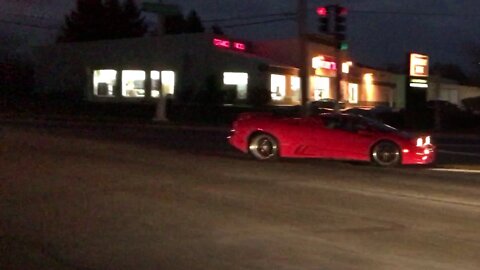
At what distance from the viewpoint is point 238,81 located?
5706 centimetres

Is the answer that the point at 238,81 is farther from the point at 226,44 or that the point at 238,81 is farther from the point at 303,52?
the point at 303,52

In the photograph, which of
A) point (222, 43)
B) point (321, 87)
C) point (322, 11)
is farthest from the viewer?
point (321, 87)

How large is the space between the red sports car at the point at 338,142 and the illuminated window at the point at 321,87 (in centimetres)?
4021

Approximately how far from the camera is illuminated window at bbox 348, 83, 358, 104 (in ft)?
232

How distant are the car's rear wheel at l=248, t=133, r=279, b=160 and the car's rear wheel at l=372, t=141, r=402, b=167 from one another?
98.7 inches

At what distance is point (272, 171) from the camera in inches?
779

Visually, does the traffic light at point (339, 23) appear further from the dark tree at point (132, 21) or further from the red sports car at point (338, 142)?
the dark tree at point (132, 21)

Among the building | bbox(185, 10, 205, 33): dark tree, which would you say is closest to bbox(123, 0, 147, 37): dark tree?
bbox(185, 10, 205, 33): dark tree

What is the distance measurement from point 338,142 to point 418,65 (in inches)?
1285

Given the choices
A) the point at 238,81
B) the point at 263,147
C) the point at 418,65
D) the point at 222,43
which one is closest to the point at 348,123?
the point at 263,147

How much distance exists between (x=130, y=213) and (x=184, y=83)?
148 ft

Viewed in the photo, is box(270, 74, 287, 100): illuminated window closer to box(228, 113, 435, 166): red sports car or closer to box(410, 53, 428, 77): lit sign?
box(410, 53, 428, 77): lit sign

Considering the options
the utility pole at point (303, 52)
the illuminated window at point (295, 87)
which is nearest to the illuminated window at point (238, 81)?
the illuminated window at point (295, 87)

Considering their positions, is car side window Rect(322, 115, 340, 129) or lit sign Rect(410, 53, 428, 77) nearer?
car side window Rect(322, 115, 340, 129)
